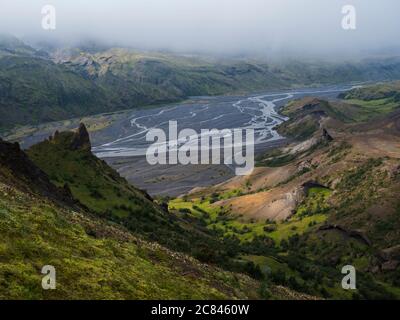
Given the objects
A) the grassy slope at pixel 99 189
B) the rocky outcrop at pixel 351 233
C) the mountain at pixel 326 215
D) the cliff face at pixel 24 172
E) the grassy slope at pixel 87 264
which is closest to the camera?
the grassy slope at pixel 87 264

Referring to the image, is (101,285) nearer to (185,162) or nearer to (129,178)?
(129,178)

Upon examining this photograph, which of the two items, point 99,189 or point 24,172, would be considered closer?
point 24,172

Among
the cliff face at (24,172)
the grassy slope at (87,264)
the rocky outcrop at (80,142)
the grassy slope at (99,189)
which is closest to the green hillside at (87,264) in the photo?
the grassy slope at (87,264)

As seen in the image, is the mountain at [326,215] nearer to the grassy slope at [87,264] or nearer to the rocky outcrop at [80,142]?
the grassy slope at [87,264]

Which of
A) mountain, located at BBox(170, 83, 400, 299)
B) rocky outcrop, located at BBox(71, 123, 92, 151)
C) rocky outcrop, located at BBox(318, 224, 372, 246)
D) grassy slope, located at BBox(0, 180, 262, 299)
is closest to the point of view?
grassy slope, located at BBox(0, 180, 262, 299)

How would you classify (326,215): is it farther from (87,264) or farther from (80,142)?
(87,264)

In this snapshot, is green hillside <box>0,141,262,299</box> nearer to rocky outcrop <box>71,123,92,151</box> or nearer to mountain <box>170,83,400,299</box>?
mountain <box>170,83,400,299</box>

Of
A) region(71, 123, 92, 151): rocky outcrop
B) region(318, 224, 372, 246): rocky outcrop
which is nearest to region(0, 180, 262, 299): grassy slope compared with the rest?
region(71, 123, 92, 151): rocky outcrop

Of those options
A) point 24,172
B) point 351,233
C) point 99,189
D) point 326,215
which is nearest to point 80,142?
point 99,189

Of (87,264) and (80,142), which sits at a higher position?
(87,264)
